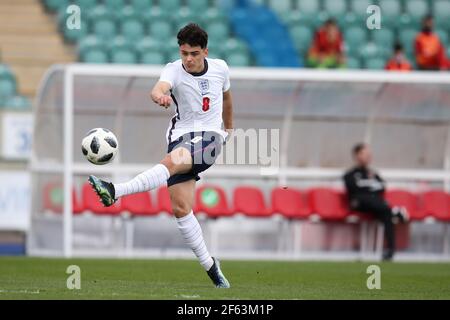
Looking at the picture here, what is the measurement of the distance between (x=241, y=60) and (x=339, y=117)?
14.1 ft

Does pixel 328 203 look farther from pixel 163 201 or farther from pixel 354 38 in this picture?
pixel 354 38

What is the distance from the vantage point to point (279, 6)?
2359 cm

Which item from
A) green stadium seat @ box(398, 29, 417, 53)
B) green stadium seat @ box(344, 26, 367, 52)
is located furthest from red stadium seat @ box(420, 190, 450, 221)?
green stadium seat @ box(398, 29, 417, 53)

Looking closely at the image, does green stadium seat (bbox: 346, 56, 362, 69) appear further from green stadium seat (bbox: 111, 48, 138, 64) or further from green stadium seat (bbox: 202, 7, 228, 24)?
green stadium seat (bbox: 111, 48, 138, 64)

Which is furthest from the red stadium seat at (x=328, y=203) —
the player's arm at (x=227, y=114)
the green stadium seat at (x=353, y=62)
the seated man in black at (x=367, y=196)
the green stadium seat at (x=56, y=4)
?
the player's arm at (x=227, y=114)

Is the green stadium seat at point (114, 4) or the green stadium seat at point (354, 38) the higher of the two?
the green stadium seat at point (114, 4)

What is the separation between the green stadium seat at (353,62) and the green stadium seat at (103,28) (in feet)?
14.2

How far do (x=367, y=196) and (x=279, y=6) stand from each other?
22.6 feet

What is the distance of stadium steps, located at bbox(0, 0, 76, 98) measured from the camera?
72.0ft

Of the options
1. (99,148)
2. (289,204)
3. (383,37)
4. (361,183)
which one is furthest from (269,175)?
(99,148)

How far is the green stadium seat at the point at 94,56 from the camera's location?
21812mm

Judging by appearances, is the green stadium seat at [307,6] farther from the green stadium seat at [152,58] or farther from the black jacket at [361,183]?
the black jacket at [361,183]

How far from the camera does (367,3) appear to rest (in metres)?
23.9
